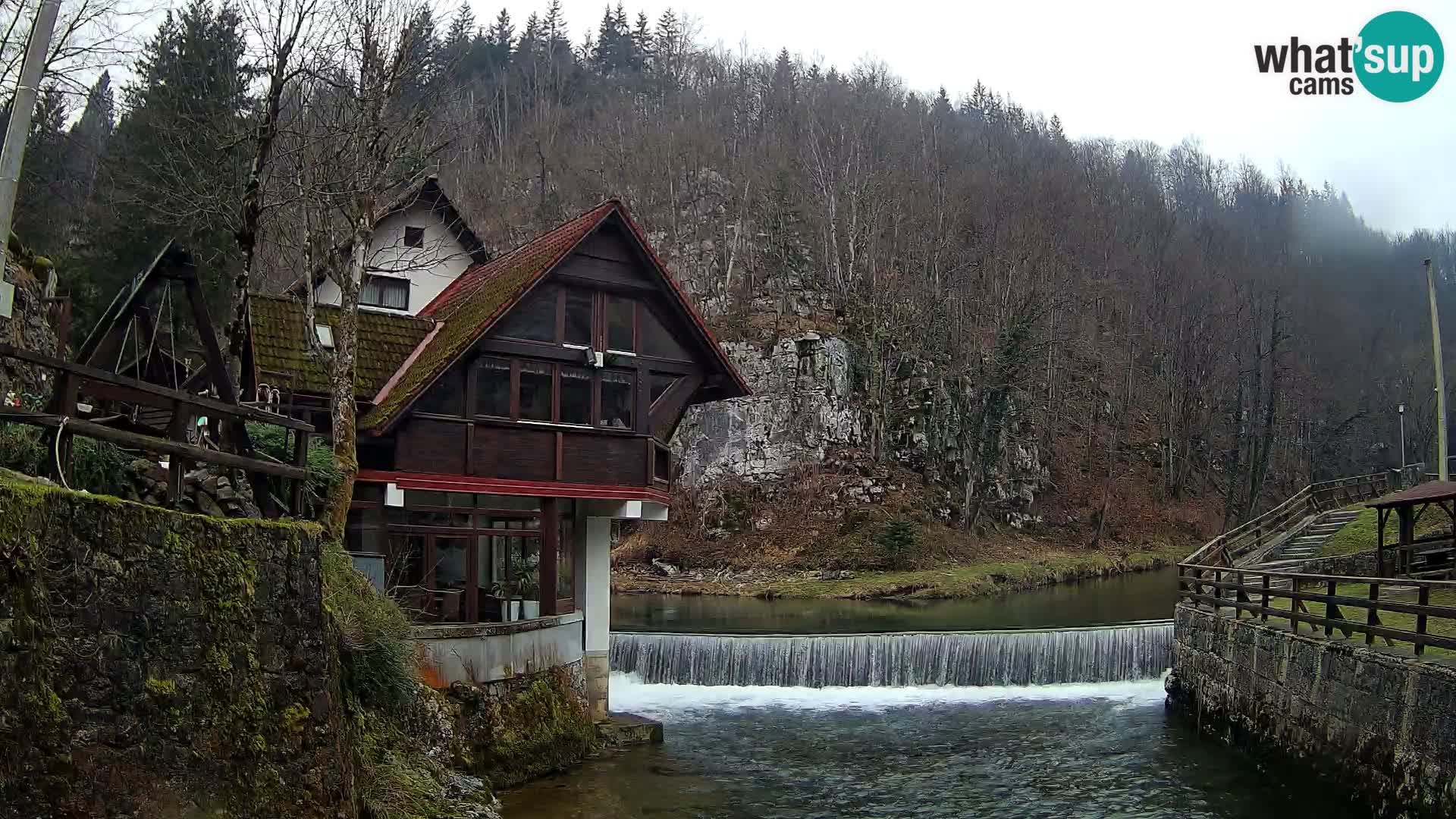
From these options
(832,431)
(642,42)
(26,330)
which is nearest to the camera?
(26,330)

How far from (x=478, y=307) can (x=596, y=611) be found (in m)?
5.84

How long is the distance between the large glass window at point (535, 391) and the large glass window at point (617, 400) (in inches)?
40.1

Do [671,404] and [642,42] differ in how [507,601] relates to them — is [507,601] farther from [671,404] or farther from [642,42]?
[642,42]

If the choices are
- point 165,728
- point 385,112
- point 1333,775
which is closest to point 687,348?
point 385,112

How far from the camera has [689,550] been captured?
45.5 meters

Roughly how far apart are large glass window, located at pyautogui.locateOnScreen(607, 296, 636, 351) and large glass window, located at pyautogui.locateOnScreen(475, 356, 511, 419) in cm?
200

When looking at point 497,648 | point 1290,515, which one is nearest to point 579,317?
point 497,648

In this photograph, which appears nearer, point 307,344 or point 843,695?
point 307,344

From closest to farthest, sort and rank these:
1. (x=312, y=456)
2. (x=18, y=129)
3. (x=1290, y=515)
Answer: (x=18, y=129)
(x=312, y=456)
(x=1290, y=515)

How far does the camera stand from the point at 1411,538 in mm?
25578

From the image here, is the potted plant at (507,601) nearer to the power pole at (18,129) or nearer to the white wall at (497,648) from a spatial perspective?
the white wall at (497,648)

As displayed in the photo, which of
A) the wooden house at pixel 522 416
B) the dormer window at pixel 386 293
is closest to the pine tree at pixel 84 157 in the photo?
the dormer window at pixel 386 293

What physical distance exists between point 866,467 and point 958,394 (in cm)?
624

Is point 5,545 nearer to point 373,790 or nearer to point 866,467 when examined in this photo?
point 373,790
